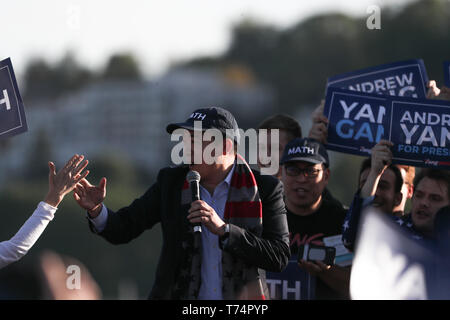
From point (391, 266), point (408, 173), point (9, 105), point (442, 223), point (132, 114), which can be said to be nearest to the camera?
point (391, 266)

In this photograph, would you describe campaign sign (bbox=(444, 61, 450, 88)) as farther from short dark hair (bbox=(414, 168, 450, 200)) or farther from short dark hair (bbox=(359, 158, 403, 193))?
short dark hair (bbox=(414, 168, 450, 200))

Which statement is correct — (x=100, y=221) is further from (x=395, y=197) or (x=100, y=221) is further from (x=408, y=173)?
(x=408, y=173)

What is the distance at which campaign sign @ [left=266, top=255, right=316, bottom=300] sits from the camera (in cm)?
692

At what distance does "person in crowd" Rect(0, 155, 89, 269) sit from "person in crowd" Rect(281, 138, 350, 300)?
1762 millimetres

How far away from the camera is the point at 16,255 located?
5.70 metres

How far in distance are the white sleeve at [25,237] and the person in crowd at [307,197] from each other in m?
1.94

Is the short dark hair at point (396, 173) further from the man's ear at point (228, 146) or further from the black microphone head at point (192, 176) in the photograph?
the black microphone head at point (192, 176)

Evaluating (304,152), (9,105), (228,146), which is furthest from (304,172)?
(9,105)

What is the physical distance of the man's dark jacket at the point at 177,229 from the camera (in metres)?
5.70

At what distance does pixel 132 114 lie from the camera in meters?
106

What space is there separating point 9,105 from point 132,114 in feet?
326

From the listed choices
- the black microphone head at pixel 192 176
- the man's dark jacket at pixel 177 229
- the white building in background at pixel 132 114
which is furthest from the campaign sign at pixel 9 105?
the white building in background at pixel 132 114

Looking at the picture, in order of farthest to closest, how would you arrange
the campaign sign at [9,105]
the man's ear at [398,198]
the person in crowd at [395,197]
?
the man's ear at [398,198]
the person in crowd at [395,197]
the campaign sign at [9,105]

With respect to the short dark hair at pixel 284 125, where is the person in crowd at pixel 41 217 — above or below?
below
